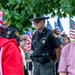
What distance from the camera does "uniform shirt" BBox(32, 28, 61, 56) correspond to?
6281 millimetres

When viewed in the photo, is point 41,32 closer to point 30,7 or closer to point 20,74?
point 30,7

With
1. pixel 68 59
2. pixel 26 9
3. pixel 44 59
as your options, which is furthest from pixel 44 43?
pixel 68 59

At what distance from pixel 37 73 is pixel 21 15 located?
105 centimetres

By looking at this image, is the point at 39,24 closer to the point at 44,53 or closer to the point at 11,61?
the point at 44,53

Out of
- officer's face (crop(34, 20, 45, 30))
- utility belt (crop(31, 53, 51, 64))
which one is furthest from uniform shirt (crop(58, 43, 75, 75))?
officer's face (crop(34, 20, 45, 30))

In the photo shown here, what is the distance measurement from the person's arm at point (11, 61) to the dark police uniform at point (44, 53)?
3386 millimetres

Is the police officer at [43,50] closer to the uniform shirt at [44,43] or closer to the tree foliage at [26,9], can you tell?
the uniform shirt at [44,43]

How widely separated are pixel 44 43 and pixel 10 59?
11.5 ft

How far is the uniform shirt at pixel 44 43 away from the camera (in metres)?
6.28

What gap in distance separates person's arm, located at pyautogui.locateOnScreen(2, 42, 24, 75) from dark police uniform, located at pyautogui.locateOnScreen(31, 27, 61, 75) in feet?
11.1

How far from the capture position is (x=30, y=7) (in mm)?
5945

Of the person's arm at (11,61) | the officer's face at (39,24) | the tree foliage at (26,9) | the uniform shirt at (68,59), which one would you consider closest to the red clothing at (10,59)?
the person's arm at (11,61)

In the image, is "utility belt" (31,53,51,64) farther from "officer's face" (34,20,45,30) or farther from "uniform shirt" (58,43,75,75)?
"uniform shirt" (58,43,75,75)

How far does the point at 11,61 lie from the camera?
279 cm
